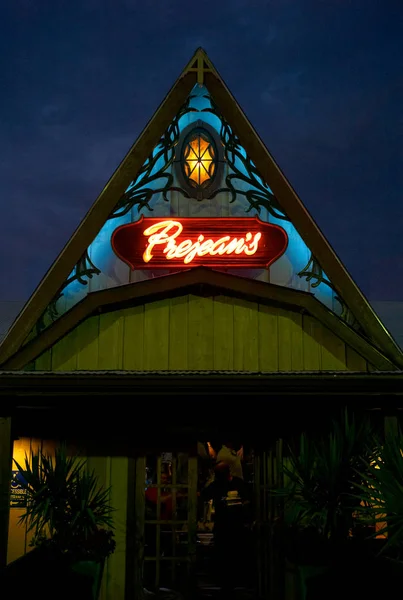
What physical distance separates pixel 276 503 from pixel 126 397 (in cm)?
259

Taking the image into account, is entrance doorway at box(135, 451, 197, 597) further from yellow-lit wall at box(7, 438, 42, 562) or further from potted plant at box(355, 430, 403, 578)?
potted plant at box(355, 430, 403, 578)

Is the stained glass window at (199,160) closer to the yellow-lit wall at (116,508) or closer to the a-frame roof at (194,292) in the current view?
the a-frame roof at (194,292)

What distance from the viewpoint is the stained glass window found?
34.8ft

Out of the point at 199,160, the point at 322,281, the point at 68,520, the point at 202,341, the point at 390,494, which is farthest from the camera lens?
the point at 199,160

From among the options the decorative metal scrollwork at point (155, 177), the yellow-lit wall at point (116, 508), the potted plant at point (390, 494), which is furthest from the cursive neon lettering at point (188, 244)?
the potted plant at point (390, 494)

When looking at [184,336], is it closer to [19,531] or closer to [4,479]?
[4,479]

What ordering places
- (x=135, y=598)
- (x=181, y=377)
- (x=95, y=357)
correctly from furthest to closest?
(x=135, y=598) < (x=95, y=357) < (x=181, y=377)

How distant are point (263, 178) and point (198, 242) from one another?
125cm

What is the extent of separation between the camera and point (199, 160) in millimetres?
10594

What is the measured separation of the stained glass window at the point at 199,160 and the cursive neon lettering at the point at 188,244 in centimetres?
121

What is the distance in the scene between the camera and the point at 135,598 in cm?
948

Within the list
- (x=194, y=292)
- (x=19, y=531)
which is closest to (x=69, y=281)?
(x=194, y=292)

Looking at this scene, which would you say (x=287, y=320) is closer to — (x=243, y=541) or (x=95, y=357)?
(x=95, y=357)

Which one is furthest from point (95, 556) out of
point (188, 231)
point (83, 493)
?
point (188, 231)
